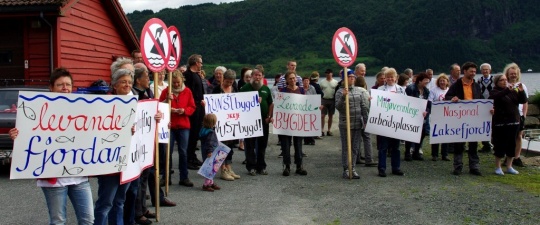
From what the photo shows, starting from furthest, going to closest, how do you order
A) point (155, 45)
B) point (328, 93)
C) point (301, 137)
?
point (328, 93), point (301, 137), point (155, 45)

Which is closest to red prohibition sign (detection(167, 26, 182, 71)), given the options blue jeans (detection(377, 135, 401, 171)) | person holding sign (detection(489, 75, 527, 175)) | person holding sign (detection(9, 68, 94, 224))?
person holding sign (detection(9, 68, 94, 224))

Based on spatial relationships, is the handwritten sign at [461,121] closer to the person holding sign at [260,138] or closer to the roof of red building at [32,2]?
the person holding sign at [260,138]

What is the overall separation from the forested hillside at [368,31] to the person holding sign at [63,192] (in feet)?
252

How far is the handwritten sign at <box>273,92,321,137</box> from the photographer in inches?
396

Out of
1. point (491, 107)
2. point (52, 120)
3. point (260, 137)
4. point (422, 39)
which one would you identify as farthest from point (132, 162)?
point (422, 39)

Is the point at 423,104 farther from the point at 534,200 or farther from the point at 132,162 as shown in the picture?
the point at 132,162

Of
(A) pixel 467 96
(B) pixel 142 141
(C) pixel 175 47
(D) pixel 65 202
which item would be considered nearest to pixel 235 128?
(C) pixel 175 47

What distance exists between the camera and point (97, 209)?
5.20 metres

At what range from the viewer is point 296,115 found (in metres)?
10.2

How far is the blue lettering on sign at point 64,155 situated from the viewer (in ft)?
14.9

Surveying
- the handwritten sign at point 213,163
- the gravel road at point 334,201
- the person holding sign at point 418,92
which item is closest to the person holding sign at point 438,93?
the person holding sign at point 418,92

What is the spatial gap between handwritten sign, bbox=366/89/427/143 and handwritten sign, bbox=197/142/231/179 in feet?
9.37

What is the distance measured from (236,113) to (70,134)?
5201mm

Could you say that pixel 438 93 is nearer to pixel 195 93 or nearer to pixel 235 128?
pixel 235 128
